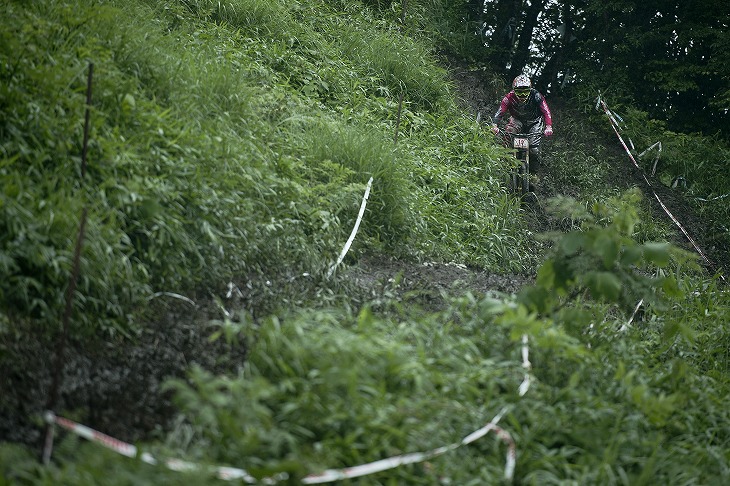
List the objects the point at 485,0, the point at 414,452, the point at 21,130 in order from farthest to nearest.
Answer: the point at 485,0
the point at 21,130
the point at 414,452

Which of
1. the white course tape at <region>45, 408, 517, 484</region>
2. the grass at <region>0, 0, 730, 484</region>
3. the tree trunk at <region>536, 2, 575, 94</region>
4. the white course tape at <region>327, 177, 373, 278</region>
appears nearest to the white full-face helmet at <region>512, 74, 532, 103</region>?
the grass at <region>0, 0, 730, 484</region>

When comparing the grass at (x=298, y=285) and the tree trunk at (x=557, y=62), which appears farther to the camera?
the tree trunk at (x=557, y=62)

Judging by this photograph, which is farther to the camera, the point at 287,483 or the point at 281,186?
the point at 281,186

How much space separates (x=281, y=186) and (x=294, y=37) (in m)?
4.39

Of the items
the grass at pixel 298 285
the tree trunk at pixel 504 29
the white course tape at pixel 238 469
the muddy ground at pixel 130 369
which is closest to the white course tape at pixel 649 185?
the tree trunk at pixel 504 29

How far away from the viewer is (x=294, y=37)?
35.6 feet

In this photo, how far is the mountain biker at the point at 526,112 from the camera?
11562 mm

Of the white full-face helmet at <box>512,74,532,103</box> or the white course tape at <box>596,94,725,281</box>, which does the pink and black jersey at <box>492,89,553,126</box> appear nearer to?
the white full-face helmet at <box>512,74,532,103</box>

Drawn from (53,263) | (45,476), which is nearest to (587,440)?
(45,476)

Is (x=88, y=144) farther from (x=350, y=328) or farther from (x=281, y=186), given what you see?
(x=350, y=328)

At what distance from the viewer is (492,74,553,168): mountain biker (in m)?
11.6

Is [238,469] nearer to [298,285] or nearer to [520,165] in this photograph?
[298,285]

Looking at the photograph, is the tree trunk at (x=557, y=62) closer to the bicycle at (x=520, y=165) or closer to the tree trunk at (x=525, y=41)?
the tree trunk at (x=525, y=41)

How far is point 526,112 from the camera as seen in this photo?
11742 millimetres
